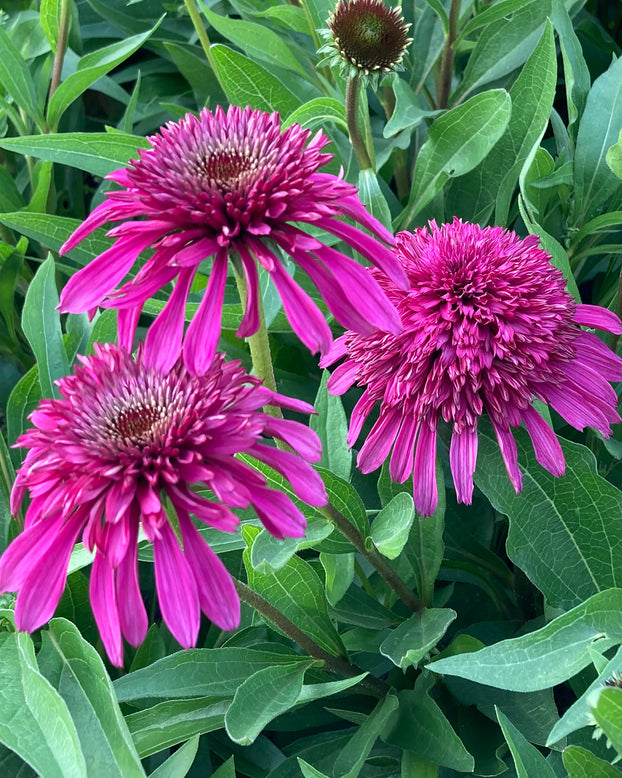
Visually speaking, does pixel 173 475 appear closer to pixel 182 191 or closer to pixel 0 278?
pixel 182 191

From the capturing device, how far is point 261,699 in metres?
0.62

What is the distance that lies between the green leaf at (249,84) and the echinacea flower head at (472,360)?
0.31 metres

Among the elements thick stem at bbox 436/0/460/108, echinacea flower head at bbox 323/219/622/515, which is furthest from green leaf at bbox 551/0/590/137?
echinacea flower head at bbox 323/219/622/515

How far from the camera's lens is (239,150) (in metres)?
0.55

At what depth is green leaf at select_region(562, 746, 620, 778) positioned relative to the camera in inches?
21.7

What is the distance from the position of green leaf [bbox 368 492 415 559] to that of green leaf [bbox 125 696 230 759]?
0.18 m

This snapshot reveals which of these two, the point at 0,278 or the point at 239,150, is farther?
the point at 0,278

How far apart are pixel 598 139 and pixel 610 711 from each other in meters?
0.56

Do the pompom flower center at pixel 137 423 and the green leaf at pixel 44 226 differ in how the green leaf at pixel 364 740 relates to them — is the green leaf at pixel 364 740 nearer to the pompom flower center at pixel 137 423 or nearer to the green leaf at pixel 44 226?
the pompom flower center at pixel 137 423

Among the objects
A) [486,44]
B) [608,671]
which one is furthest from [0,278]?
[608,671]

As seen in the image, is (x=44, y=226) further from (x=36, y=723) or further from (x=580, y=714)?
(x=580, y=714)

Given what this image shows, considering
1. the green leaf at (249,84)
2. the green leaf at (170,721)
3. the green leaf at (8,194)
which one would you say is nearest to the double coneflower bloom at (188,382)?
the green leaf at (170,721)

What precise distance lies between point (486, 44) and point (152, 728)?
764mm

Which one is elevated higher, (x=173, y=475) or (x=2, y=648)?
(x=173, y=475)
